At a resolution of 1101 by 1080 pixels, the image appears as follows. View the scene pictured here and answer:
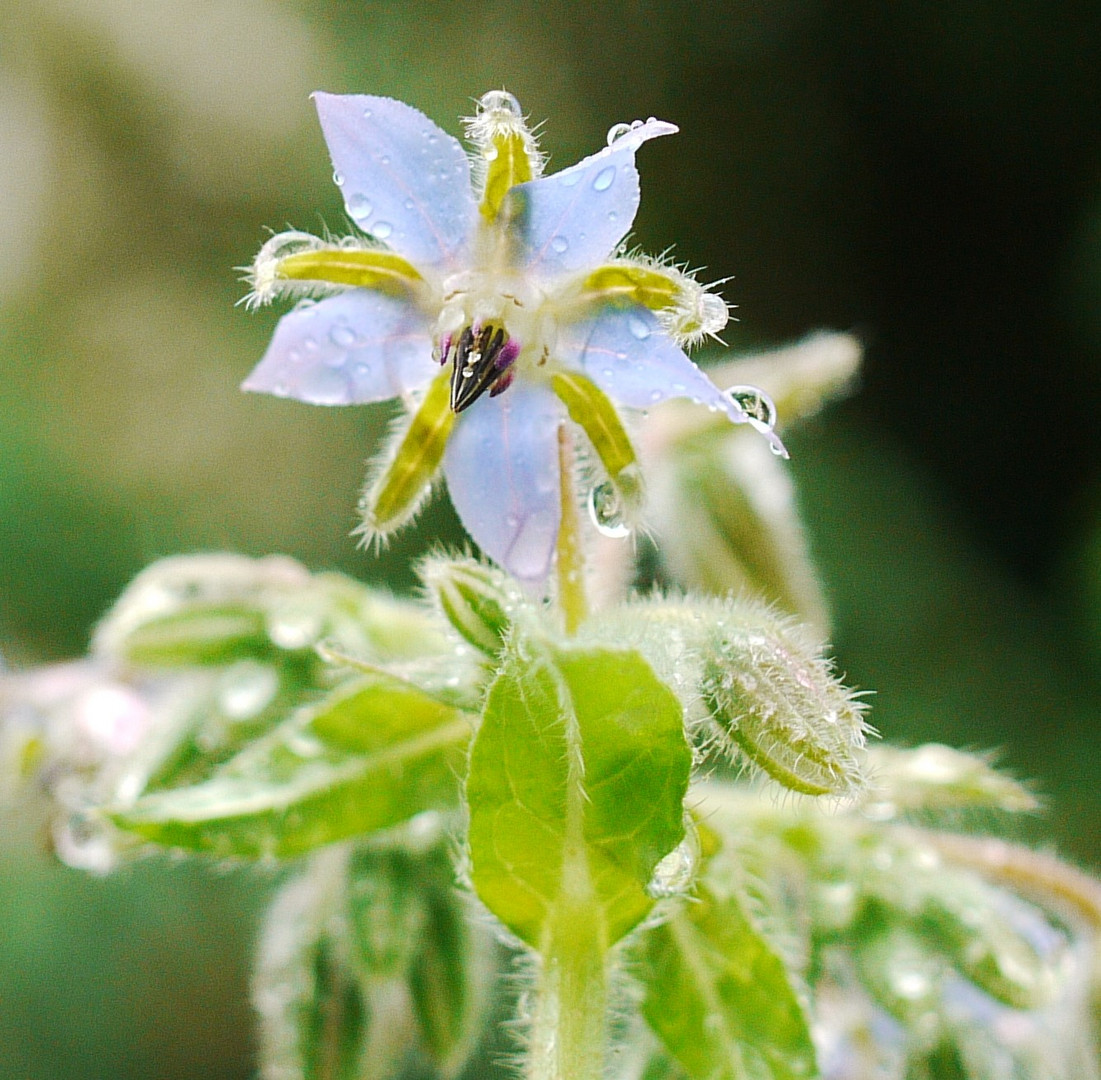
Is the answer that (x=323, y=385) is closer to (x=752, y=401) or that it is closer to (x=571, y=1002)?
(x=752, y=401)

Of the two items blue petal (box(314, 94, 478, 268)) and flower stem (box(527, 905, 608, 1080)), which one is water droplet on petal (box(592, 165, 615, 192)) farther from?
flower stem (box(527, 905, 608, 1080))

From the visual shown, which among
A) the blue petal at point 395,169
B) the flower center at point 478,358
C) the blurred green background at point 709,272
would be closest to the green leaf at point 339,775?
the flower center at point 478,358

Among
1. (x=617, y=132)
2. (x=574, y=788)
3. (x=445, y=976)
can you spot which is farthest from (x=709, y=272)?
(x=574, y=788)

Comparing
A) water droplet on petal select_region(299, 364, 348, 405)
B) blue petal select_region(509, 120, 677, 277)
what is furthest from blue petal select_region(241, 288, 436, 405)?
blue petal select_region(509, 120, 677, 277)

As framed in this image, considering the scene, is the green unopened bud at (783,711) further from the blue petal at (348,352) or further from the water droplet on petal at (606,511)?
the blue petal at (348,352)

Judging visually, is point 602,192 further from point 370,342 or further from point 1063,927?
point 1063,927
